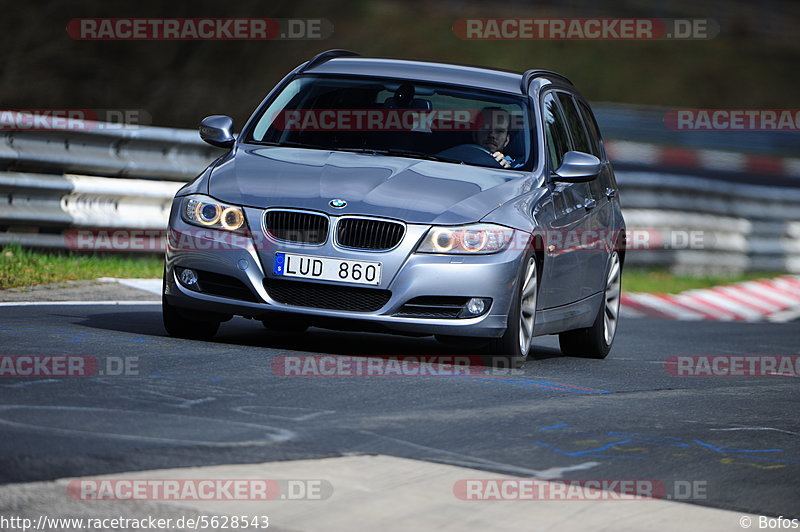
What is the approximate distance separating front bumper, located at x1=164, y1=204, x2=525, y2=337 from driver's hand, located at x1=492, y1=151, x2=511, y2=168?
1.02m

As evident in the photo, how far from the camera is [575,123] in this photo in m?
11.3

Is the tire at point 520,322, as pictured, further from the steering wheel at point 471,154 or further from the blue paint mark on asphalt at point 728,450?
the blue paint mark on asphalt at point 728,450

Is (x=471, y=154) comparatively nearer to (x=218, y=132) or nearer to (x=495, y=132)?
(x=495, y=132)

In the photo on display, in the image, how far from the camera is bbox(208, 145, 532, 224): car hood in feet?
28.1

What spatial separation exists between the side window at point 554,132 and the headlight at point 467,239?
132 cm

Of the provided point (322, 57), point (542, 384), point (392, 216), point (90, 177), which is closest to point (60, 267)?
point (90, 177)

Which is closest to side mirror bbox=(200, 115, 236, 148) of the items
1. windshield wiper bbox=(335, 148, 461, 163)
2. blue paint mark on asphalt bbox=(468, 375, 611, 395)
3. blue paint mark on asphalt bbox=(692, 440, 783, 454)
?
windshield wiper bbox=(335, 148, 461, 163)

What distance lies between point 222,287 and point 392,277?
97cm

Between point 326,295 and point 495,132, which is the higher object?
point 495,132

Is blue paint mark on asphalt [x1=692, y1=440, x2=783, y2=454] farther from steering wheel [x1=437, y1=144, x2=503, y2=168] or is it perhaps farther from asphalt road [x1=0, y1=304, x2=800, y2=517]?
steering wheel [x1=437, y1=144, x2=503, y2=168]

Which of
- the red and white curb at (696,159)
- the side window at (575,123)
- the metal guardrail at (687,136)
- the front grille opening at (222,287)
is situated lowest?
the front grille opening at (222,287)

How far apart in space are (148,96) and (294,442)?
20601 millimetres

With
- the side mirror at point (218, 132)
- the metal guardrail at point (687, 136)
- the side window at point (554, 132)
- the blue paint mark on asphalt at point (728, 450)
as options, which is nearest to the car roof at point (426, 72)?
the side window at point (554, 132)

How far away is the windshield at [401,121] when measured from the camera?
963 centimetres
